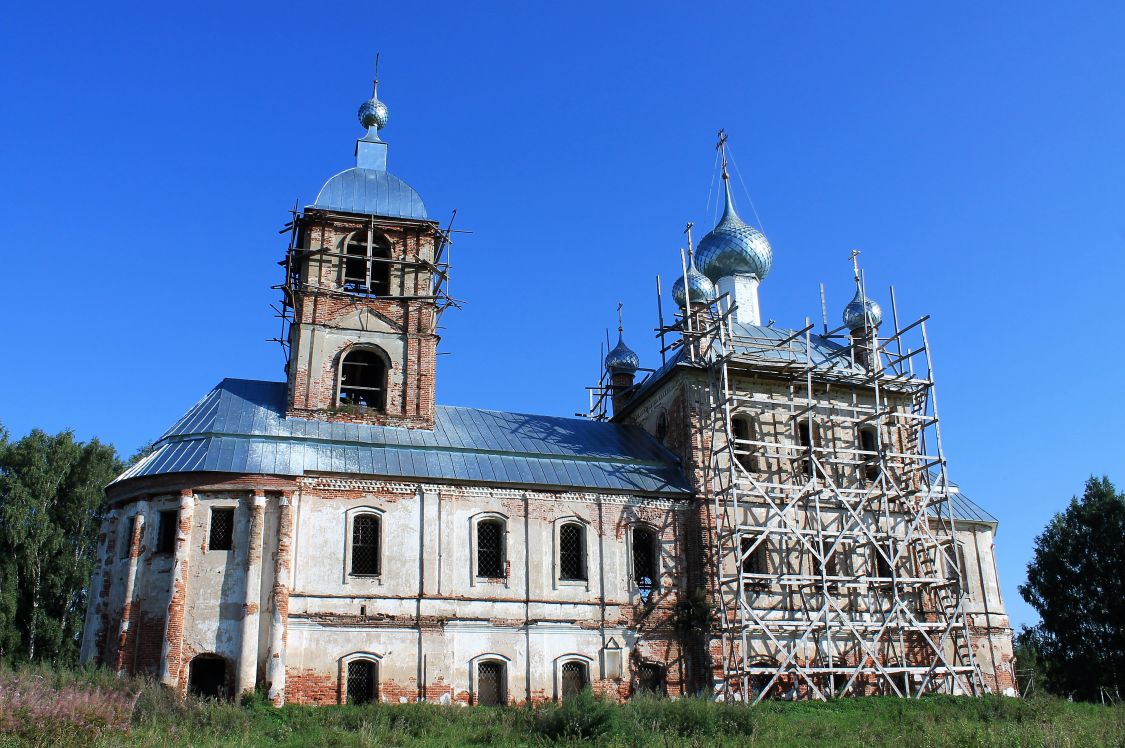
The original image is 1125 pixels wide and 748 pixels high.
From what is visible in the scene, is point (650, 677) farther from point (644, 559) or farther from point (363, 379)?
point (363, 379)

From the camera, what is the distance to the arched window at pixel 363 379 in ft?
75.4

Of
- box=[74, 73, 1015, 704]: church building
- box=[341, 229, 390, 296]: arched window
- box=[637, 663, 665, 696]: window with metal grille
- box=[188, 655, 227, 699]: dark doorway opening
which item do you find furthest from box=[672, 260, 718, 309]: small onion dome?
box=[188, 655, 227, 699]: dark doorway opening

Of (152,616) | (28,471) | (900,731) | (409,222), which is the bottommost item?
(900,731)

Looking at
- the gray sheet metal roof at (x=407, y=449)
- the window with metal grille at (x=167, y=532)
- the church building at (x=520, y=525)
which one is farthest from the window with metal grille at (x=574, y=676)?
the window with metal grille at (x=167, y=532)

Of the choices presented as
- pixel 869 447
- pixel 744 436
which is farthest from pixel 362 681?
pixel 869 447

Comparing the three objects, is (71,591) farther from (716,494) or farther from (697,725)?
(697,725)

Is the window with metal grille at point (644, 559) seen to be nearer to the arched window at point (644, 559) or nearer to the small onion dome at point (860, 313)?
the arched window at point (644, 559)

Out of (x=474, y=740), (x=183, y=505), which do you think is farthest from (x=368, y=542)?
(x=474, y=740)

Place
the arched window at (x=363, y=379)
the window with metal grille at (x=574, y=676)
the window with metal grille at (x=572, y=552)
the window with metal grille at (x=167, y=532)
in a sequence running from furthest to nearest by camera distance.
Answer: the arched window at (x=363, y=379), the window with metal grille at (x=572, y=552), the window with metal grille at (x=574, y=676), the window with metal grille at (x=167, y=532)

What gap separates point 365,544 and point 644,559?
609 centimetres

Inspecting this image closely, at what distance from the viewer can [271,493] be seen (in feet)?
64.3

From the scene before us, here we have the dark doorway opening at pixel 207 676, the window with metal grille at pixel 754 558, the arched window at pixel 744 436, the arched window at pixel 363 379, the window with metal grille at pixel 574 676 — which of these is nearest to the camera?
the dark doorway opening at pixel 207 676

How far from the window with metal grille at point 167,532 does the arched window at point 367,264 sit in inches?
270

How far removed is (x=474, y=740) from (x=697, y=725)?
3.46 metres
